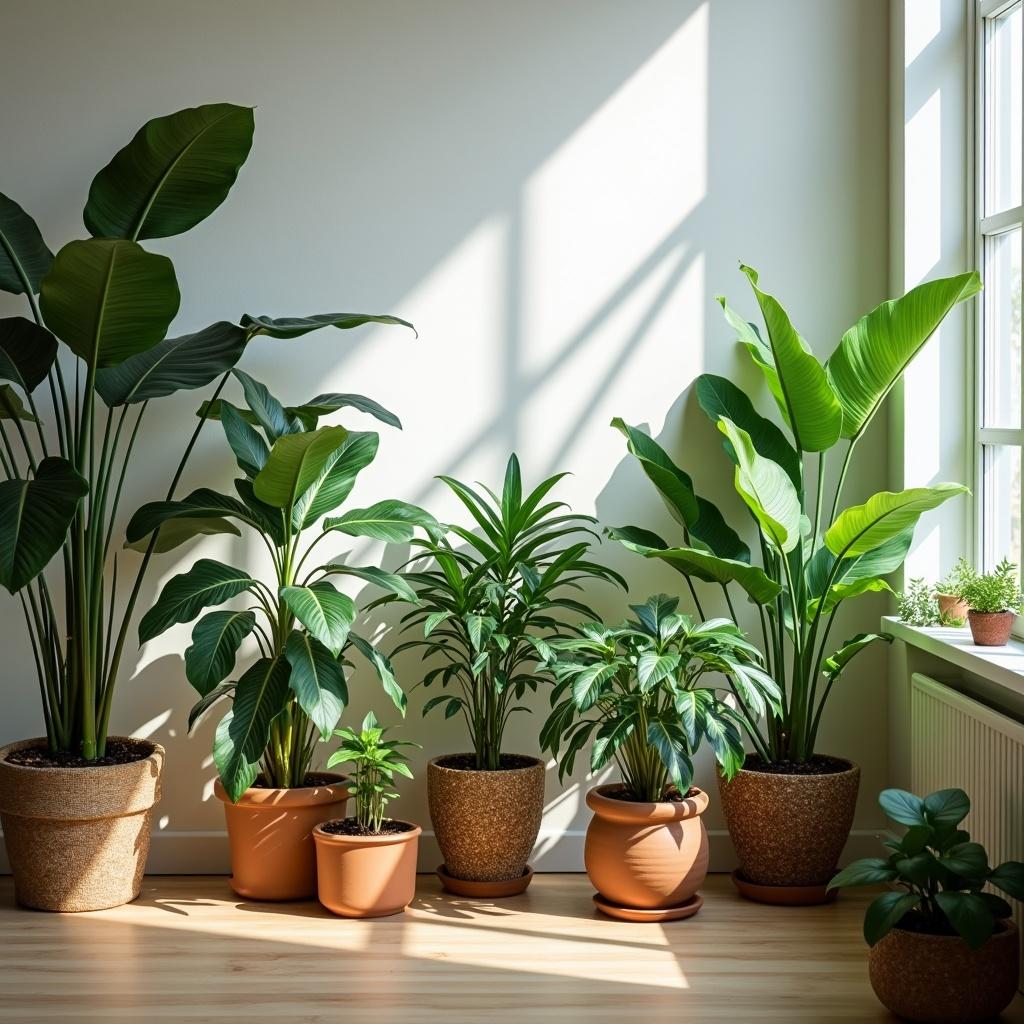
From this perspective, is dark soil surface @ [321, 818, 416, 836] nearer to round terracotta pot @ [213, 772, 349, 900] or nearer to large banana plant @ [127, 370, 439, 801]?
round terracotta pot @ [213, 772, 349, 900]

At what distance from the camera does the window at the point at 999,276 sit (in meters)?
3.14

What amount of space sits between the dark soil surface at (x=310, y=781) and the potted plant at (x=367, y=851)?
0.62 feet

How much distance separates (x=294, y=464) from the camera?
114 inches

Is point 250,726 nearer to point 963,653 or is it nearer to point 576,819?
point 576,819

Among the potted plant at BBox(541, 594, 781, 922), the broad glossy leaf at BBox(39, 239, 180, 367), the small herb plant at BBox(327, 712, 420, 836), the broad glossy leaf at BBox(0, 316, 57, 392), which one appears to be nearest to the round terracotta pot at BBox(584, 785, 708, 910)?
the potted plant at BBox(541, 594, 781, 922)

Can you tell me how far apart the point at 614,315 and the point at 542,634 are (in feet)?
3.18

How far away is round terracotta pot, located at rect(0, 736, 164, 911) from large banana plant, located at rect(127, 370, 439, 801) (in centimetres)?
25

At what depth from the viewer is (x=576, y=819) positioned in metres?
3.56

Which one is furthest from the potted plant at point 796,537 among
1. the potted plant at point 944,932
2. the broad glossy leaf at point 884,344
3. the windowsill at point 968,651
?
the potted plant at point 944,932

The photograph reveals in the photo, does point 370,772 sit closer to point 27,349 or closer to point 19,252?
point 27,349

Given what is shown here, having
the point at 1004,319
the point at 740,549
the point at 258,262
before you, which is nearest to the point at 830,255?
the point at 1004,319

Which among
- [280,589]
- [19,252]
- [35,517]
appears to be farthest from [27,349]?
[280,589]

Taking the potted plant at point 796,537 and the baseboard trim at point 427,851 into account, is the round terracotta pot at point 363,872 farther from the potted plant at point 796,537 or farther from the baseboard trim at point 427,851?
the potted plant at point 796,537

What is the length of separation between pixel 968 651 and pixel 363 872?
1585 mm
